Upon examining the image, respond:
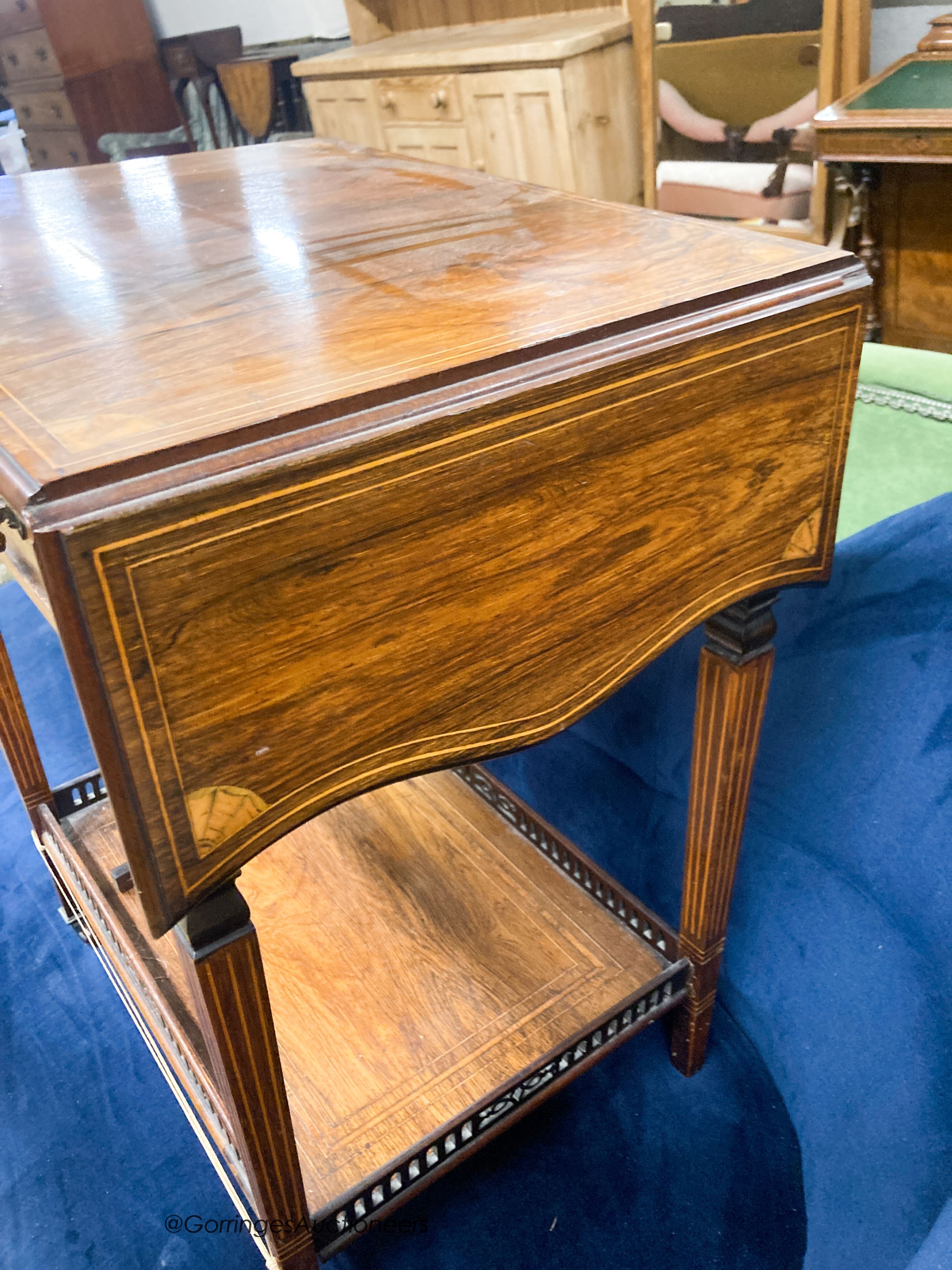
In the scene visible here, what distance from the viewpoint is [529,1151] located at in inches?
48.1

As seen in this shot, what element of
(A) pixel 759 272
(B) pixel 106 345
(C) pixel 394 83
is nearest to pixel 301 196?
(B) pixel 106 345

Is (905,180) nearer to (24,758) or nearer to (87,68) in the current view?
(24,758)

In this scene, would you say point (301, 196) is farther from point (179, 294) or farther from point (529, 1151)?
point (529, 1151)

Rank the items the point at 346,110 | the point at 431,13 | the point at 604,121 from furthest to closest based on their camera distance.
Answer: the point at 431,13
the point at 346,110
the point at 604,121

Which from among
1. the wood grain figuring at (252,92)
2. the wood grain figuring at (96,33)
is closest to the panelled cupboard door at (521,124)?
the wood grain figuring at (252,92)

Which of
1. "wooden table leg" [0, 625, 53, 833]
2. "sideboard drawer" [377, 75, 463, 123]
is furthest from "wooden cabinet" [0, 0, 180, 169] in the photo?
"wooden table leg" [0, 625, 53, 833]

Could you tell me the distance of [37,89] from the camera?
474 cm

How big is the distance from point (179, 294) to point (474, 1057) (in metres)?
0.87

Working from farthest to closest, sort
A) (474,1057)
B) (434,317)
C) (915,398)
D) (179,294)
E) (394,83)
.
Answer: (394,83) < (915,398) < (474,1057) < (179,294) < (434,317)

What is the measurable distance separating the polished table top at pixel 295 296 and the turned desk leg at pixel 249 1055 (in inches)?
12.1

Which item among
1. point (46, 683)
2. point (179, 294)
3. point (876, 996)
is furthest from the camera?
point (46, 683)

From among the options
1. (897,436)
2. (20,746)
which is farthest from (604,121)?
(20,746)

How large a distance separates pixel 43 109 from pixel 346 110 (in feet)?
6.97

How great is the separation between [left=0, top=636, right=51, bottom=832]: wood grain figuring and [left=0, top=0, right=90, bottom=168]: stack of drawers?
12.1 ft
